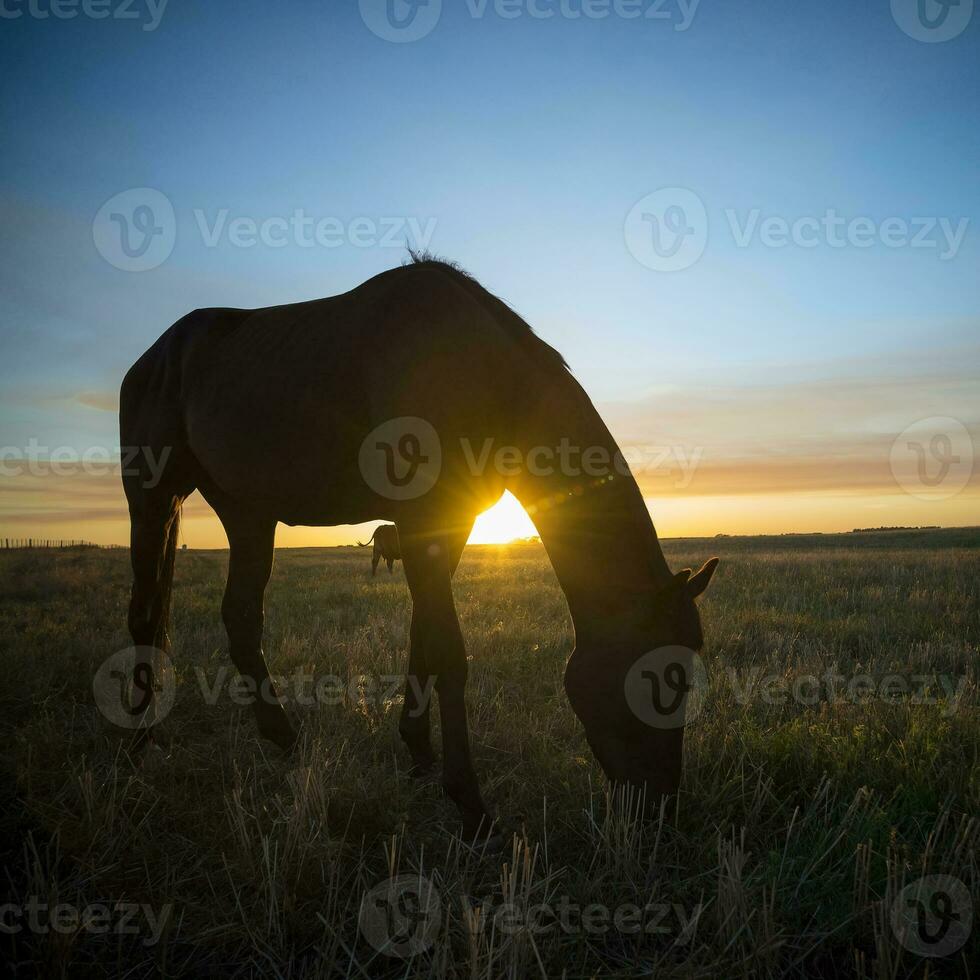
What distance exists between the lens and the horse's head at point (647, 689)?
2723mm

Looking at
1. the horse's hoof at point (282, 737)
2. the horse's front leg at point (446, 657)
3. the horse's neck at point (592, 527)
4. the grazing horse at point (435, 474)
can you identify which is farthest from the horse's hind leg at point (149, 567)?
the horse's neck at point (592, 527)

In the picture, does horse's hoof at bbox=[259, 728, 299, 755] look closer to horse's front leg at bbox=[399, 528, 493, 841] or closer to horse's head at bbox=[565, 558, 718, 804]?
horse's front leg at bbox=[399, 528, 493, 841]

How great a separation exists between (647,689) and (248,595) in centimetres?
311

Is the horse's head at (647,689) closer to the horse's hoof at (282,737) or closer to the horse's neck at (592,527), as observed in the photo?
the horse's neck at (592,527)

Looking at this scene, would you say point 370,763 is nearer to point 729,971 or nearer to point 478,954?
point 478,954

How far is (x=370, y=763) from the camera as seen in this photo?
3.55m

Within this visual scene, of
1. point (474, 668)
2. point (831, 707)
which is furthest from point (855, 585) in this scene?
point (474, 668)

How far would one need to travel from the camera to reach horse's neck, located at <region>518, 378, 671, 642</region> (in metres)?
2.98

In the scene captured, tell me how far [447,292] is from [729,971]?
3.44 m

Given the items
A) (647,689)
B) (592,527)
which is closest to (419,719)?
(647,689)

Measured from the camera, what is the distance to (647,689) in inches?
108

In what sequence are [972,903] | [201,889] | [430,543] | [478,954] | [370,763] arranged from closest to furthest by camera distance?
[478,954] → [972,903] → [201,889] → [430,543] → [370,763]

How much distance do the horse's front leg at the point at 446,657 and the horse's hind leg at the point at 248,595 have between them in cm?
164

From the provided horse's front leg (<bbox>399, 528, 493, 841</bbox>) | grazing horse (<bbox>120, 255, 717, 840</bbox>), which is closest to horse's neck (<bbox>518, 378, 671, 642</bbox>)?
grazing horse (<bbox>120, 255, 717, 840</bbox>)
